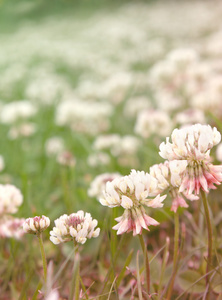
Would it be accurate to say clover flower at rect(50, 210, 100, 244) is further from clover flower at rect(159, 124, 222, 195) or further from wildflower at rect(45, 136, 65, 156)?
wildflower at rect(45, 136, 65, 156)

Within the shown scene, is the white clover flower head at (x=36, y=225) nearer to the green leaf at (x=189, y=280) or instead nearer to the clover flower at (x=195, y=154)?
the clover flower at (x=195, y=154)

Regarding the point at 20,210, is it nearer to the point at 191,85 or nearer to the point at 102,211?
the point at 102,211

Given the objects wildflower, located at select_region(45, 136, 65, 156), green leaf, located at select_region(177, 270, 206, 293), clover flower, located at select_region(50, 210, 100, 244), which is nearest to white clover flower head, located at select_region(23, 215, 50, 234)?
clover flower, located at select_region(50, 210, 100, 244)

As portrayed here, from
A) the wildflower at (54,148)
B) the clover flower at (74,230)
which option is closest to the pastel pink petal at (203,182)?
the clover flower at (74,230)

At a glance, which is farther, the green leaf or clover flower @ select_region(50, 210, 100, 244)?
the green leaf

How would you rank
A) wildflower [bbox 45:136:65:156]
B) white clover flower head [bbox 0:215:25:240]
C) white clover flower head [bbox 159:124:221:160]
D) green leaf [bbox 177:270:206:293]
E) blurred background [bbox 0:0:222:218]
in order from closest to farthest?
1. white clover flower head [bbox 159:124:221:160]
2. green leaf [bbox 177:270:206:293]
3. white clover flower head [bbox 0:215:25:240]
4. blurred background [bbox 0:0:222:218]
5. wildflower [bbox 45:136:65:156]

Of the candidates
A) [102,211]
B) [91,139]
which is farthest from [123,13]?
[102,211]

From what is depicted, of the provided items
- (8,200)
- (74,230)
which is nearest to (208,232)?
(74,230)
